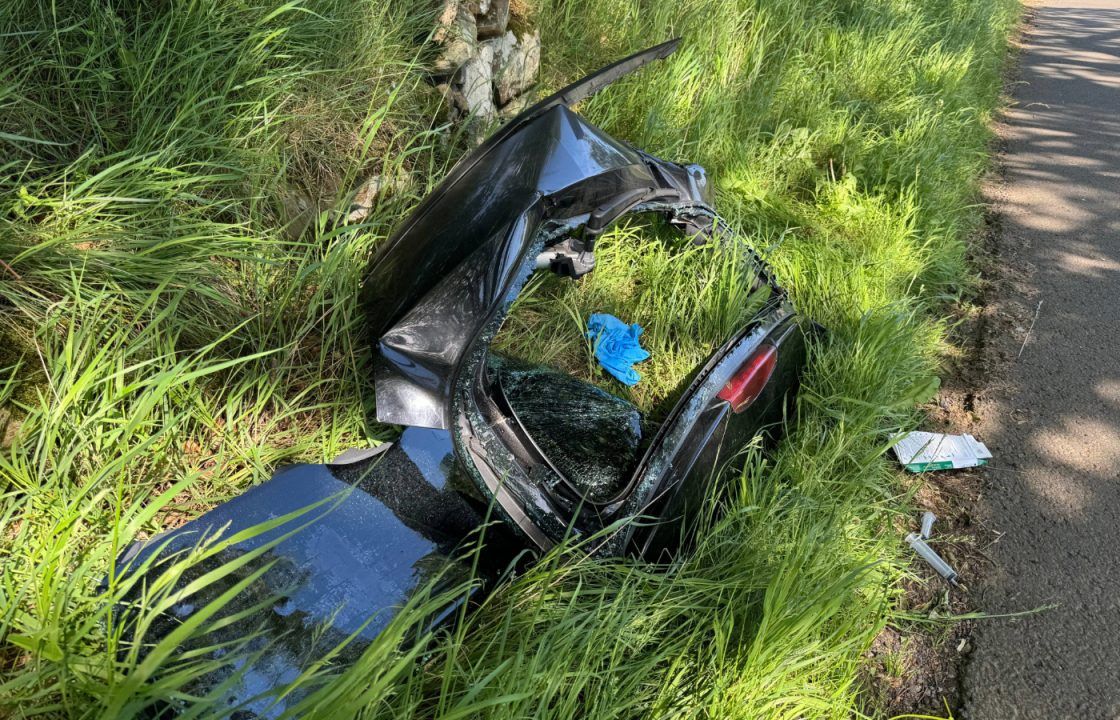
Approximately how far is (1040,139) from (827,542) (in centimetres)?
511

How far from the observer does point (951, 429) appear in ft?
9.75

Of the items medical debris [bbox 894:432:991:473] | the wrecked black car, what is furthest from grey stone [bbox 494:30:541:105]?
medical debris [bbox 894:432:991:473]

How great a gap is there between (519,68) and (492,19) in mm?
292

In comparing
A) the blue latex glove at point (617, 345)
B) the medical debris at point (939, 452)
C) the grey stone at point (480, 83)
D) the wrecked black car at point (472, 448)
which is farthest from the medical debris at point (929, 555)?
the grey stone at point (480, 83)

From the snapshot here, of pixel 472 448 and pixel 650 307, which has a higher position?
pixel 472 448

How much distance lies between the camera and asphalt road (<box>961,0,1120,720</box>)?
209 cm

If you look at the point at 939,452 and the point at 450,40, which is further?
the point at 450,40

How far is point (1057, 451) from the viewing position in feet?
9.20

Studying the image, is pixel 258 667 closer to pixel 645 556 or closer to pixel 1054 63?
pixel 645 556

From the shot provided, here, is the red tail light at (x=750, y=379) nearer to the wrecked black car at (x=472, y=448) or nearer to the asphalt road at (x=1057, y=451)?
the wrecked black car at (x=472, y=448)

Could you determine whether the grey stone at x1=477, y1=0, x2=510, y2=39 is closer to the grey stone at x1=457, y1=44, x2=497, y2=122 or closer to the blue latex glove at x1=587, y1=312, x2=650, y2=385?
the grey stone at x1=457, y1=44, x2=497, y2=122

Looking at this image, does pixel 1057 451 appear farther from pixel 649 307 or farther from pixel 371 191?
pixel 371 191

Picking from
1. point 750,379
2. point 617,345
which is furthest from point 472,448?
point 617,345

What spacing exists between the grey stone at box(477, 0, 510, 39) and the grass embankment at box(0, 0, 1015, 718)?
310 millimetres
